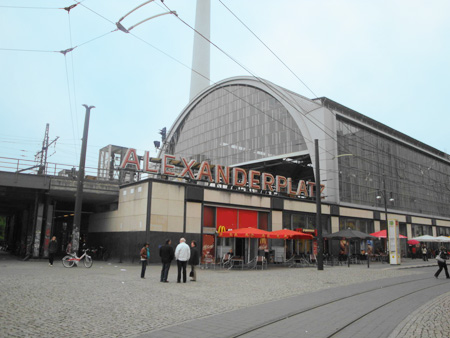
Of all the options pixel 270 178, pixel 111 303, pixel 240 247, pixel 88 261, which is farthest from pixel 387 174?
pixel 111 303

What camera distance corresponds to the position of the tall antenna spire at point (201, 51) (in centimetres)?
9225

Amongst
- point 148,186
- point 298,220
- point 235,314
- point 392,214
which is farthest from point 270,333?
point 392,214

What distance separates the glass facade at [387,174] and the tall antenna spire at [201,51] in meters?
49.7

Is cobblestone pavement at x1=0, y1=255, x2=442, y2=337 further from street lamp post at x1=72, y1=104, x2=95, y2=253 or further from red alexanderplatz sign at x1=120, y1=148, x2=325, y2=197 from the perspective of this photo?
red alexanderplatz sign at x1=120, y1=148, x2=325, y2=197

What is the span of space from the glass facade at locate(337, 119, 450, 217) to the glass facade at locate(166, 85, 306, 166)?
598cm

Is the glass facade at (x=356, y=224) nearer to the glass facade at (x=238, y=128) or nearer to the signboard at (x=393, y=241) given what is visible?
the signboard at (x=393, y=241)

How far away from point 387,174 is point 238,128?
21284mm

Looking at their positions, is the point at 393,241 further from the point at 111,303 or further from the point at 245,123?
the point at 245,123

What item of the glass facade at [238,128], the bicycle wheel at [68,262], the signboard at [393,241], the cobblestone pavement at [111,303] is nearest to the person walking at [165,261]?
the cobblestone pavement at [111,303]

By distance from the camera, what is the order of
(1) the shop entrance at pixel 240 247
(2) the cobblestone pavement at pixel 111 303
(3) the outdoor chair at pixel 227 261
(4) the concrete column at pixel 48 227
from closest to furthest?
1. (2) the cobblestone pavement at pixel 111 303
2. (3) the outdoor chair at pixel 227 261
3. (4) the concrete column at pixel 48 227
4. (1) the shop entrance at pixel 240 247

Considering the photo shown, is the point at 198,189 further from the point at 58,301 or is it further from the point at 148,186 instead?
the point at 58,301

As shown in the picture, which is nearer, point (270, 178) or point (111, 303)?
point (111, 303)

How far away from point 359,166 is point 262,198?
20533mm

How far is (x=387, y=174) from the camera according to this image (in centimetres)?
5056
